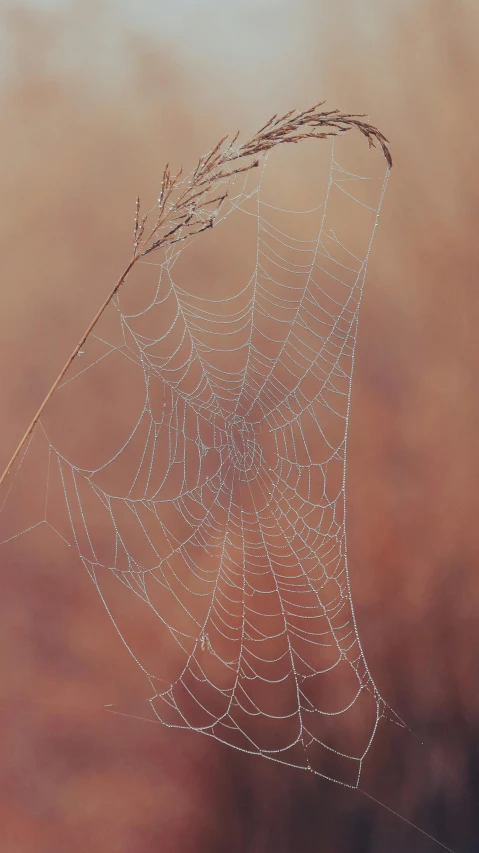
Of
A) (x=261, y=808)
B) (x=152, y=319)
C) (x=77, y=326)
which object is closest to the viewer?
(x=77, y=326)

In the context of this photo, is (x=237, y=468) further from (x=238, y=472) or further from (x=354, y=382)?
(x=354, y=382)

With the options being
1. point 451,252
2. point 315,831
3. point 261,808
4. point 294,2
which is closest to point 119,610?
point 261,808

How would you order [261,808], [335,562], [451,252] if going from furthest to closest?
[451,252], [335,562], [261,808]

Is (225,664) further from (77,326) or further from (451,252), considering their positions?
(451,252)

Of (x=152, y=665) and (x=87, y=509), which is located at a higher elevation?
(x=87, y=509)
